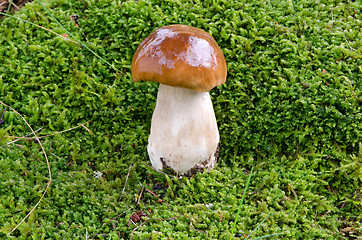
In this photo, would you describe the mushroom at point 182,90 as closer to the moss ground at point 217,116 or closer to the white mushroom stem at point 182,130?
the white mushroom stem at point 182,130

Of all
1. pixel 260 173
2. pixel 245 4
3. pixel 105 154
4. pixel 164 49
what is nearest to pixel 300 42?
pixel 245 4

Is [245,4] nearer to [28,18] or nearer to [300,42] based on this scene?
[300,42]

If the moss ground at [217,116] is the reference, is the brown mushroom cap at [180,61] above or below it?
above

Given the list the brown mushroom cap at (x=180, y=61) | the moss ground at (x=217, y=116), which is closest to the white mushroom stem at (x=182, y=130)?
the moss ground at (x=217, y=116)

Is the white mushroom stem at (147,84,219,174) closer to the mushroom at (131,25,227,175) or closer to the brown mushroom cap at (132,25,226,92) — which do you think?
the mushroom at (131,25,227,175)

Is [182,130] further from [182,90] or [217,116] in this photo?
[217,116]

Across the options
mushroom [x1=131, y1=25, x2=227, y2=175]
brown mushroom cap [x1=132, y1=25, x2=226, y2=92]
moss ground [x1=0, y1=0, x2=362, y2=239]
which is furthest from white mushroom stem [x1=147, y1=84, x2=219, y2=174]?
brown mushroom cap [x1=132, y1=25, x2=226, y2=92]
